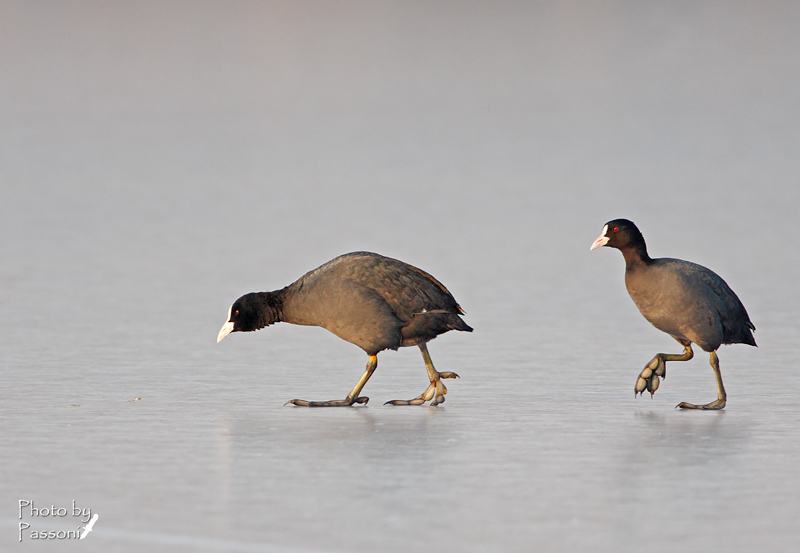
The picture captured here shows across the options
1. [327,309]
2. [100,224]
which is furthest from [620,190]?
[327,309]

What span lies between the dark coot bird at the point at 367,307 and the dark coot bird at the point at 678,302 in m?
1.36

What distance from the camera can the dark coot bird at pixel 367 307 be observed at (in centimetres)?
985

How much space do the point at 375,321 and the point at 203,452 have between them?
2291 millimetres

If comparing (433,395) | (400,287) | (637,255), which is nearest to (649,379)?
(637,255)

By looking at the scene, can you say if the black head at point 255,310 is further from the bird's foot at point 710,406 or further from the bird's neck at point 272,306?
the bird's foot at point 710,406

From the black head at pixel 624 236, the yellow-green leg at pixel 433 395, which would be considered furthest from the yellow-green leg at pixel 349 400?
the black head at pixel 624 236

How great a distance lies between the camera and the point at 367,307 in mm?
9820

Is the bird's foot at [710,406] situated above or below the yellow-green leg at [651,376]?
below

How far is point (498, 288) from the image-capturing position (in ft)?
55.5

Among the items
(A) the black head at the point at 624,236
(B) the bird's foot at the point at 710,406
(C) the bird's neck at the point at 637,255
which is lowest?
(B) the bird's foot at the point at 710,406

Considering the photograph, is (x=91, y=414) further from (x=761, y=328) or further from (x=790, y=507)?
(x=761, y=328)

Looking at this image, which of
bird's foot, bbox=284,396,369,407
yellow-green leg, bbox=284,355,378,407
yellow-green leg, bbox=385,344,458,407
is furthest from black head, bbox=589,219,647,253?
bird's foot, bbox=284,396,369,407

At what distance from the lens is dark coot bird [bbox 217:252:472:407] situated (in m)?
9.85

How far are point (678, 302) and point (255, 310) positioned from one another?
3.11m
